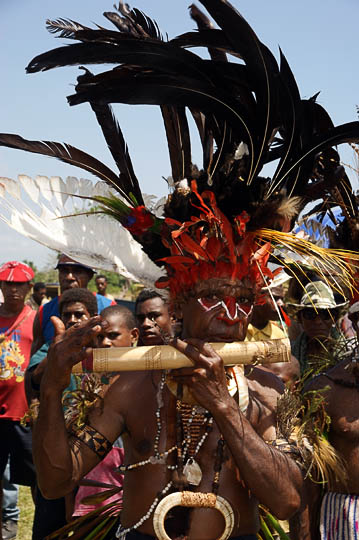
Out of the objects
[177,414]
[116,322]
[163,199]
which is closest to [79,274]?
[116,322]

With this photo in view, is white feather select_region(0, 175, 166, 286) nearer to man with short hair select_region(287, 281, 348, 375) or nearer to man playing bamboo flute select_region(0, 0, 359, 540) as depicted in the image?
man playing bamboo flute select_region(0, 0, 359, 540)

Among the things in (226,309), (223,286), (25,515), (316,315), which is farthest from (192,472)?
(25,515)

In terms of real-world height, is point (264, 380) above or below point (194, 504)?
above

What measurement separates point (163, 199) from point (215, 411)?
135 centimetres

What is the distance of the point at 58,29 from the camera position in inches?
148

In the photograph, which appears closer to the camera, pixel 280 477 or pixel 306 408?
pixel 280 477

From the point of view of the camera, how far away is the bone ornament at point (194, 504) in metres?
3.28

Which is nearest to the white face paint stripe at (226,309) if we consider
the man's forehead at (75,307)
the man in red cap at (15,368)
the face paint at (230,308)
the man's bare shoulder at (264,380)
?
the face paint at (230,308)

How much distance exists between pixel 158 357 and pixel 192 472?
0.61 meters

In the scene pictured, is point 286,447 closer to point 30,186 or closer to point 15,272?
point 30,186

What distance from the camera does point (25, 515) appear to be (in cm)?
809

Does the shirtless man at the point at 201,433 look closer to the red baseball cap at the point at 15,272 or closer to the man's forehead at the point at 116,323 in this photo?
the man's forehead at the point at 116,323

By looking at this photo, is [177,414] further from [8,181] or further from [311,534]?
[311,534]

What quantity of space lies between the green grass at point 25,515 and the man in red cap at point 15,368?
6.4 inches
